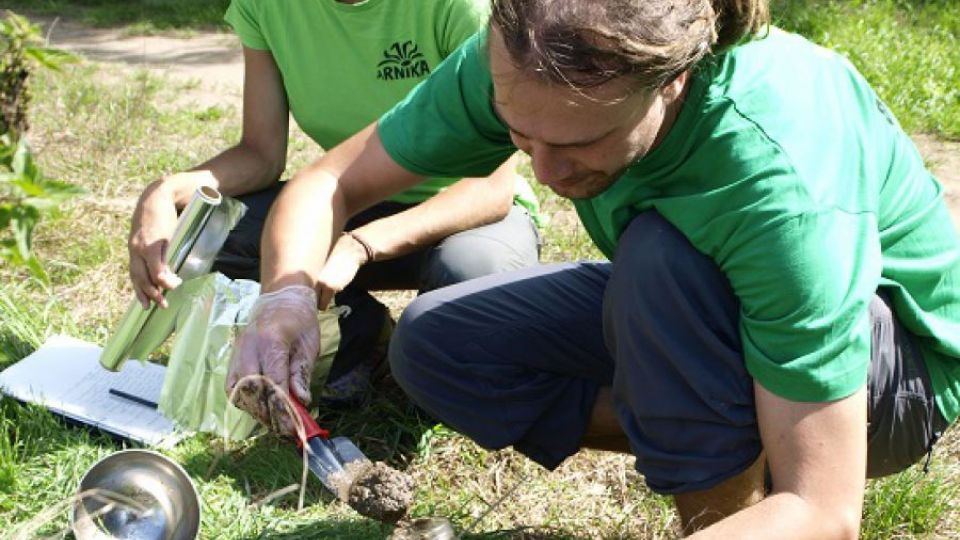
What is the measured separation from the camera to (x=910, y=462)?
196cm

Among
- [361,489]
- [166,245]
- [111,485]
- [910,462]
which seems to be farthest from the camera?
[166,245]

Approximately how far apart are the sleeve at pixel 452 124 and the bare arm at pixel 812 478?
27.0 inches

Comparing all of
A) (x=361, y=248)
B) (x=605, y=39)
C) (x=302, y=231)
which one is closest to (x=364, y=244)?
(x=361, y=248)

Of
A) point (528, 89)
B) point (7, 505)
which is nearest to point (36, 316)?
point (7, 505)

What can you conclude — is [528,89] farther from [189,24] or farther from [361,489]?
[189,24]

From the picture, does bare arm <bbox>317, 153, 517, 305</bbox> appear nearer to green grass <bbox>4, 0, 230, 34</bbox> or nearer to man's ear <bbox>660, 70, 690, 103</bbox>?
man's ear <bbox>660, 70, 690, 103</bbox>

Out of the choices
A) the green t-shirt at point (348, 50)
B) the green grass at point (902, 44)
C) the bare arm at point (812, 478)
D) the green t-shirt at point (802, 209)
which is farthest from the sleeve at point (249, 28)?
the green grass at point (902, 44)

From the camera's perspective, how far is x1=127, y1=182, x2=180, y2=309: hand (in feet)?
7.91

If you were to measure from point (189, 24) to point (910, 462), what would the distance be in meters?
5.52

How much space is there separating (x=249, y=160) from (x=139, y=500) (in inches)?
35.3

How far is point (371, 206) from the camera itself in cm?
244

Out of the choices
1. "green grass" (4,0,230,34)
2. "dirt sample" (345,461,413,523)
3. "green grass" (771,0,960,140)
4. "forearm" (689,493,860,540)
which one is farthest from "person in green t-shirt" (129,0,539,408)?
"green grass" (4,0,230,34)

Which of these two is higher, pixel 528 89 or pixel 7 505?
pixel 528 89

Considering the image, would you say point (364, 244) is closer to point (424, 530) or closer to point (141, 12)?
point (424, 530)
